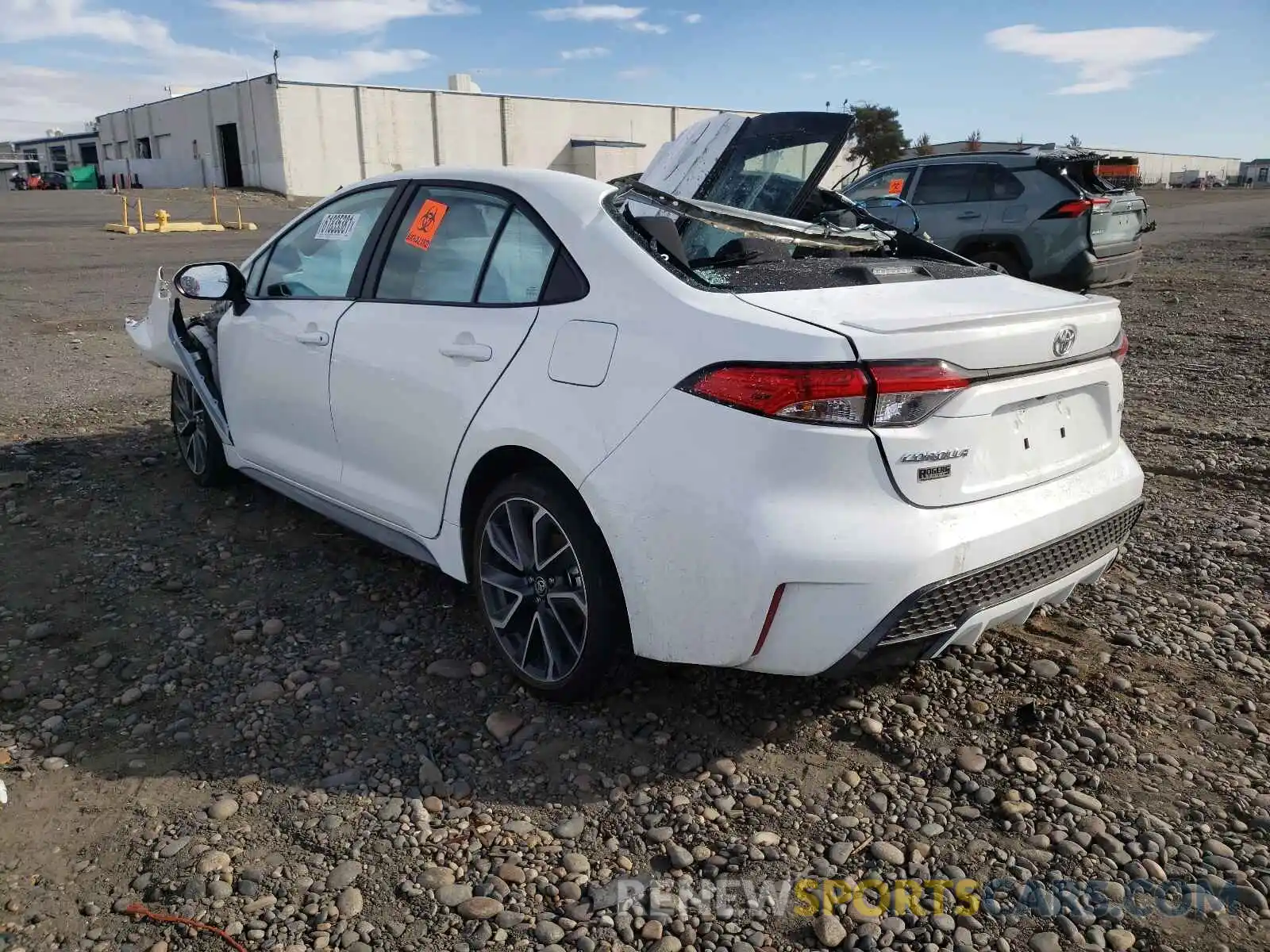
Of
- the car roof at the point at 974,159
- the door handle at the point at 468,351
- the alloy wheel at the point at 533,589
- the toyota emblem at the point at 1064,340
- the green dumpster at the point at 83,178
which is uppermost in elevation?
the car roof at the point at 974,159

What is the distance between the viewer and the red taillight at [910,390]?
2.41m

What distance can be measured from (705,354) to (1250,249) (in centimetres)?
2112

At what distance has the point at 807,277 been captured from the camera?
295cm

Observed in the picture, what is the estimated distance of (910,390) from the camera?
2.44 metres

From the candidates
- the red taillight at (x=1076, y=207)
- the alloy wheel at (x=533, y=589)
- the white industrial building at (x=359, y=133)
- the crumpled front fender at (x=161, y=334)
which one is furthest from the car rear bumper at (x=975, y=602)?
the white industrial building at (x=359, y=133)

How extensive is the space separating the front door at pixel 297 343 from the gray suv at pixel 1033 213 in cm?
773

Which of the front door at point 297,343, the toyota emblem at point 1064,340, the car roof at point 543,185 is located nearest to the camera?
the toyota emblem at point 1064,340

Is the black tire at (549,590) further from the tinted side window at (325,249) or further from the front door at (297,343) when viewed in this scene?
the tinted side window at (325,249)

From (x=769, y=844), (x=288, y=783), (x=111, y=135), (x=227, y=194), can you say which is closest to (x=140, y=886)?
(x=288, y=783)

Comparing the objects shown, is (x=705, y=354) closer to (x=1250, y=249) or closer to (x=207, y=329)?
(x=207, y=329)

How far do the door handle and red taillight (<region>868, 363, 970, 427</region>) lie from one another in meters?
1.23

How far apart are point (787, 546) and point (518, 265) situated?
134 cm

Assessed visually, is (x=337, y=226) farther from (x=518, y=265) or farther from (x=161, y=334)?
(x=161, y=334)

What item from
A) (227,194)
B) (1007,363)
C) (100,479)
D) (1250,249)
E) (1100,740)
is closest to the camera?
(1007,363)
